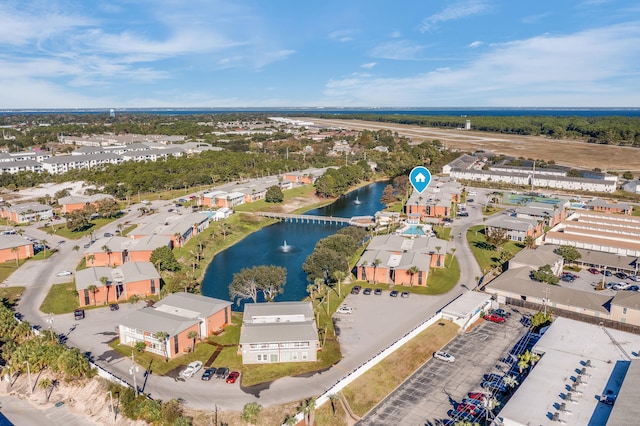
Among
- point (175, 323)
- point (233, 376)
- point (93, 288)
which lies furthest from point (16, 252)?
point (233, 376)

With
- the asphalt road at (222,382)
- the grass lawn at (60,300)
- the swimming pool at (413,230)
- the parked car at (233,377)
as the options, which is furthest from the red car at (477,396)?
the swimming pool at (413,230)

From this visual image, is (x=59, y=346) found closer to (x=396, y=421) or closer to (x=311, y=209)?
(x=396, y=421)

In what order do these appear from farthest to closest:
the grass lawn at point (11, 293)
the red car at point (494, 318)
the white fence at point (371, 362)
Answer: the grass lawn at point (11, 293)
the red car at point (494, 318)
the white fence at point (371, 362)

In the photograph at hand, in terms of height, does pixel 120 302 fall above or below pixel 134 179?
below

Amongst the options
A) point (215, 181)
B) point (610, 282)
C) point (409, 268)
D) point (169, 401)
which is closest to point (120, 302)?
point (169, 401)

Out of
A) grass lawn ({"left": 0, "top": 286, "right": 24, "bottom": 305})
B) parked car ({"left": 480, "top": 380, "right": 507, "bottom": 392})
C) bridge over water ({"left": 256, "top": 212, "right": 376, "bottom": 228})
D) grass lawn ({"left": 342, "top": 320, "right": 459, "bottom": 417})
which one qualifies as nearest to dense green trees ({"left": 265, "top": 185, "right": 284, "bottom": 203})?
bridge over water ({"left": 256, "top": 212, "right": 376, "bottom": 228})

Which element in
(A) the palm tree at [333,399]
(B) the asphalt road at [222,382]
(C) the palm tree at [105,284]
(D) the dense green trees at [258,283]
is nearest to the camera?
(A) the palm tree at [333,399]

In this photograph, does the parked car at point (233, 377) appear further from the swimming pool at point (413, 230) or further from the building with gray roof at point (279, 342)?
the swimming pool at point (413, 230)
